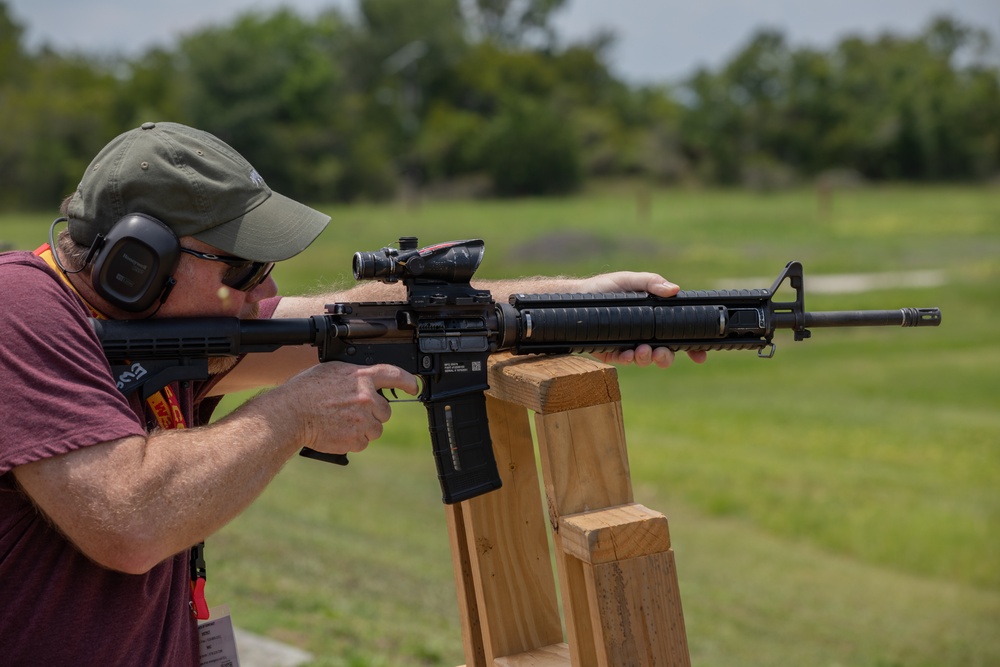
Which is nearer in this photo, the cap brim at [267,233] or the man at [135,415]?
the man at [135,415]

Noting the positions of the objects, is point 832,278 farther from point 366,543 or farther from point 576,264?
point 366,543

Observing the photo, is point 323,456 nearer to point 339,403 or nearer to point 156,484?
point 339,403

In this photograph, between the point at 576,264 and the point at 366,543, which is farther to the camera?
the point at 576,264

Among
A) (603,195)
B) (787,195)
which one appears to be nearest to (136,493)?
(787,195)

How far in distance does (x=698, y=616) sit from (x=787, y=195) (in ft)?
217

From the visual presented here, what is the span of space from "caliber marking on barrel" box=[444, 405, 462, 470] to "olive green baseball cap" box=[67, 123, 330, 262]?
0.68 meters

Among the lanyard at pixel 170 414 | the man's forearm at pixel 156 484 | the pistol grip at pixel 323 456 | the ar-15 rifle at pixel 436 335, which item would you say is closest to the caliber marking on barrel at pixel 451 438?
the ar-15 rifle at pixel 436 335

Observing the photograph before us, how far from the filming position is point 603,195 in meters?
79.4

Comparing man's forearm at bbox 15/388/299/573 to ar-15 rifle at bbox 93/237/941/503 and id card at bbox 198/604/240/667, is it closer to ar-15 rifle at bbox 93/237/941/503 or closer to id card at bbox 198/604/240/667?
ar-15 rifle at bbox 93/237/941/503

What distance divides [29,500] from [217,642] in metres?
0.94

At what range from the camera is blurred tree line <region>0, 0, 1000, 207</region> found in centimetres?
6900

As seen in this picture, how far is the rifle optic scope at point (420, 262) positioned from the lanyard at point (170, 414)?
677mm

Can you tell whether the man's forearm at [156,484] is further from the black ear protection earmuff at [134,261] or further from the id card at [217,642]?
the id card at [217,642]

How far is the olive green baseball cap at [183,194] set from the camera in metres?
3.05
